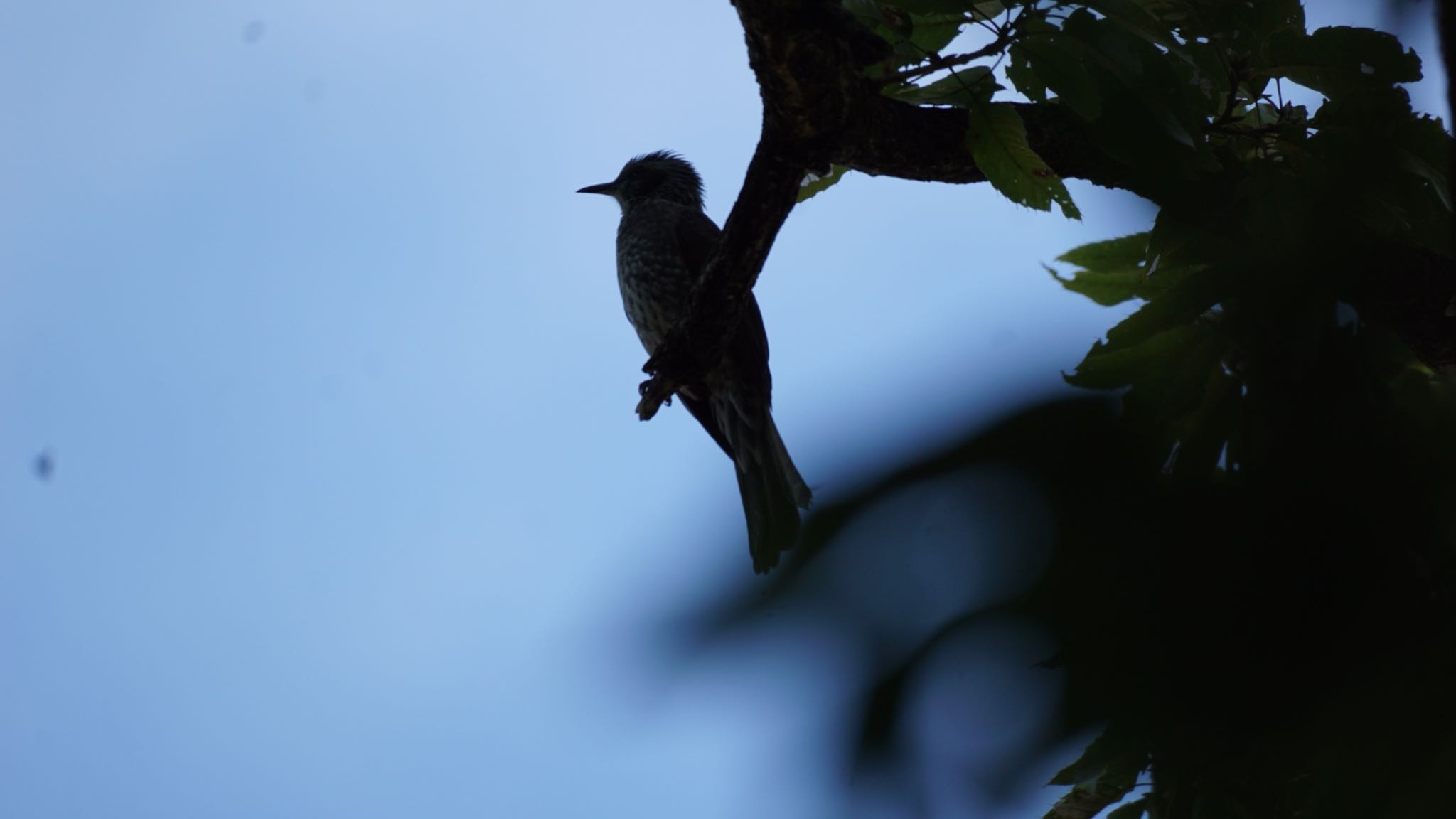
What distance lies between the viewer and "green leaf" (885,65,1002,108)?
2.84 meters

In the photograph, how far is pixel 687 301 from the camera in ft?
13.8

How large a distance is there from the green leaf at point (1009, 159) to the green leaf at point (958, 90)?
6cm

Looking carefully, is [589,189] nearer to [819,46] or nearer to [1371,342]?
[819,46]

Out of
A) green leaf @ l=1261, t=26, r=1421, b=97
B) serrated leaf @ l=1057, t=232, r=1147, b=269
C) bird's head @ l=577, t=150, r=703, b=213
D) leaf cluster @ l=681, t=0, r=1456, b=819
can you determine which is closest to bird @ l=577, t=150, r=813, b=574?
bird's head @ l=577, t=150, r=703, b=213

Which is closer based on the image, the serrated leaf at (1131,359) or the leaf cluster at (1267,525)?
the leaf cluster at (1267,525)

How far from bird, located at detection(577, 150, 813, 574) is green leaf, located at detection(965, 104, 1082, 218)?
143cm

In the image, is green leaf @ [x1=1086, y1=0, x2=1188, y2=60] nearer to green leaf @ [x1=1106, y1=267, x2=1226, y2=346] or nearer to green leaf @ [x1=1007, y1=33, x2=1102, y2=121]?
green leaf @ [x1=1007, y1=33, x2=1102, y2=121]

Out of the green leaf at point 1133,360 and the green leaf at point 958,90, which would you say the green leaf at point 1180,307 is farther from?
the green leaf at point 958,90

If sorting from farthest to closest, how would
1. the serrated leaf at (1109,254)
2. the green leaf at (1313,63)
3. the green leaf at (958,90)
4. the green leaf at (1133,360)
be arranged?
the green leaf at (958,90) → the green leaf at (1313,63) → the serrated leaf at (1109,254) → the green leaf at (1133,360)

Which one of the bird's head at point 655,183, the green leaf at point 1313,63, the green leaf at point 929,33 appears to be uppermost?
the bird's head at point 655,183

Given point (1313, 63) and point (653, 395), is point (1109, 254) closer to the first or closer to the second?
point (1313, 63)

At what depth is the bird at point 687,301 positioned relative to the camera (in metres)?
5.73

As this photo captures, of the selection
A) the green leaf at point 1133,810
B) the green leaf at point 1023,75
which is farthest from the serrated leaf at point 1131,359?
the green leaf at point 1023,75

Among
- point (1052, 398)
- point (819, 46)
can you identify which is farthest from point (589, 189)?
point (1052, 398)
